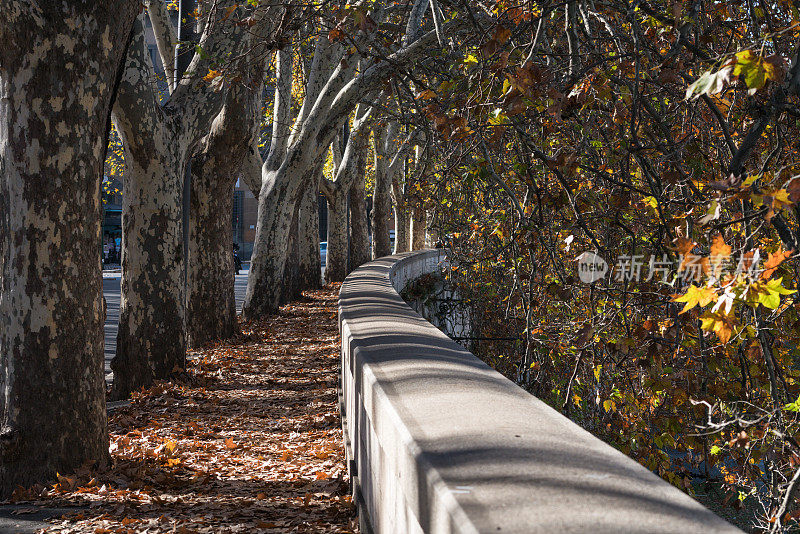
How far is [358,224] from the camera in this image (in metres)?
28.3

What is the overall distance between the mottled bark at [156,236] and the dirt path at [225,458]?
0.42 metres

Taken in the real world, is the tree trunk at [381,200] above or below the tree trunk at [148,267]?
above

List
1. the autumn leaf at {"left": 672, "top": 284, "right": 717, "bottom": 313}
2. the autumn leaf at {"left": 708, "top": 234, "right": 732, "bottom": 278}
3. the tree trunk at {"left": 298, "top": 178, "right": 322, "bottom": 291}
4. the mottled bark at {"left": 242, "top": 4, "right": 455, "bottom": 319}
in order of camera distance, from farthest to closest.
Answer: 1. the tree trunk at {"left": 298, "top": 178, "right": 322, "bottom": 291}
2. the mottled bark at {"left": 242, "top": 4, "right": 455, "bottom": 319}
3. the autumn leaf at {"left": 672, "top": 284, "right": 717, "bottom": 313}
4. the autumn leaf at {"left": 708, "top": 234, "right": 732, "bottom": 278}

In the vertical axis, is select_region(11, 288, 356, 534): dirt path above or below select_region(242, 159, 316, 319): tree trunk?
below

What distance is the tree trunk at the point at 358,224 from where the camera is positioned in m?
27.6

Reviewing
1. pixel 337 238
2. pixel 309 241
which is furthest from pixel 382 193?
pixel 309 241

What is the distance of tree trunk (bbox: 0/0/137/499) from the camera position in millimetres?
5078

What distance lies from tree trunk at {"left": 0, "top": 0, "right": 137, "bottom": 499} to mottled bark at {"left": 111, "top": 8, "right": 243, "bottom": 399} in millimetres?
3285

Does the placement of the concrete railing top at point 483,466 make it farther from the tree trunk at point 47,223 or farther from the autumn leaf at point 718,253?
the tree trunk at point 47,223

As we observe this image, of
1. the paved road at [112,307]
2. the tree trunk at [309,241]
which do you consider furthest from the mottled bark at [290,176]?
the tree trunk at [309,241]

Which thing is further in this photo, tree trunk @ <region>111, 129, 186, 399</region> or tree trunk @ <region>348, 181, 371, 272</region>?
tree trunk @ <region>348, 181, 371, 272</region>

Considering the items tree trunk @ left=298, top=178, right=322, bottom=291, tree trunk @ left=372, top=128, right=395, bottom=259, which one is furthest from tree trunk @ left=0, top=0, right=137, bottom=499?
tree trunk @ left=372, top=128, right=395, bottom=259

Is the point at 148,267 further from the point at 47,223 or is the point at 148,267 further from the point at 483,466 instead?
the point at 483,466

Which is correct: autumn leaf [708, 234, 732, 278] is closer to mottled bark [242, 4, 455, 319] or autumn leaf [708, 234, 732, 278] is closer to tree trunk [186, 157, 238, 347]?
tree trunk [186, 157, 238, 347]
